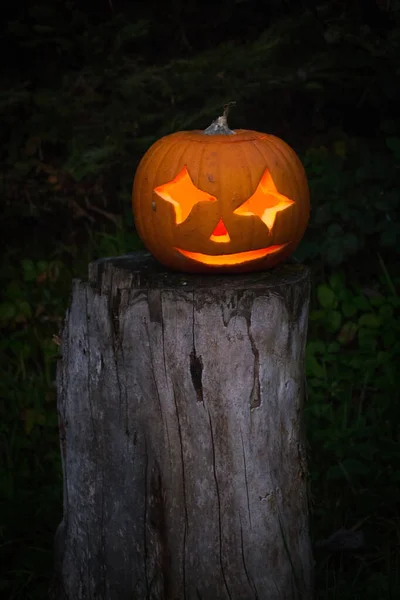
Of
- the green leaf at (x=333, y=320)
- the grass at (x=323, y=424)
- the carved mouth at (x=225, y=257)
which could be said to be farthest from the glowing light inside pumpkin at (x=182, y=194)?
the green leaf at (x=333, y=320)

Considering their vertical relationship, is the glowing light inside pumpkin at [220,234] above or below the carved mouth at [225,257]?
above

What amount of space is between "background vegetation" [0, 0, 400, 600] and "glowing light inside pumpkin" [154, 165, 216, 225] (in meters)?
1.50

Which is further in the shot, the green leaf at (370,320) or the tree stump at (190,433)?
the green leaf at (370,320)

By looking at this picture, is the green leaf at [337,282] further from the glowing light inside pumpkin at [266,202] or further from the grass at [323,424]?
the glowing light inside pumpkin at [266,202]

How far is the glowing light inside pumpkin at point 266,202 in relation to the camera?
310 centimetres

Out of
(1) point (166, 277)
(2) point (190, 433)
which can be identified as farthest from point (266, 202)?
(2) point (190, 433)

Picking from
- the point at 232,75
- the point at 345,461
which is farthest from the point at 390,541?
the point at 232,75

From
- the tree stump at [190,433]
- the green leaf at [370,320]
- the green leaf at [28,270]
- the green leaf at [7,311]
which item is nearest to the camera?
the tree stump at [190,433]

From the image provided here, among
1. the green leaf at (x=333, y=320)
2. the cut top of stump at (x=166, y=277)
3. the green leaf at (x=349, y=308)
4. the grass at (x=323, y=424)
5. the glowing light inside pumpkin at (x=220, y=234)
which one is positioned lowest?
the grass at (x=323, y=424)

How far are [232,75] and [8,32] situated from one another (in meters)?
1.22

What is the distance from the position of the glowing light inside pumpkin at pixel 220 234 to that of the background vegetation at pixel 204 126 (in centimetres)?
138

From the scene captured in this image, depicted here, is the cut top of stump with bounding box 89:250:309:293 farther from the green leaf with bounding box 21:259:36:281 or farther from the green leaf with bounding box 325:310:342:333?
the green leaf with bounding box 21:259:36:281

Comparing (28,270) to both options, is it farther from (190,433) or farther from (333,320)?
(190,433)

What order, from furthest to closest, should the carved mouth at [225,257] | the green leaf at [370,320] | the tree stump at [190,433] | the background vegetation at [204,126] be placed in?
the green leaf at [370,320] < the background vegetation at [204,126] < the carved mouth at [225,257] < the tree stump at [190,433]
